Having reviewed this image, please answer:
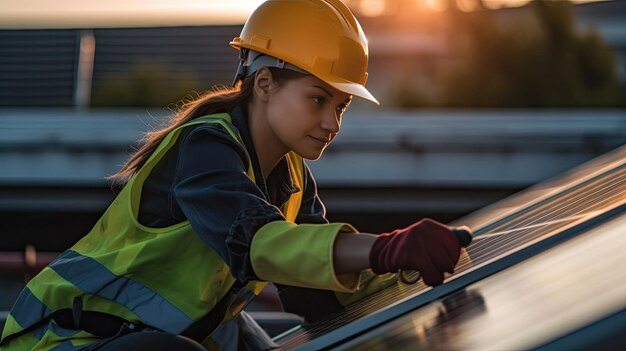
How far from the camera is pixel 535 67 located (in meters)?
40.2

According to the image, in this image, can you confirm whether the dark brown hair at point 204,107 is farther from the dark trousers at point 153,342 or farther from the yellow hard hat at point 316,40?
the dark trousers at point 153,342

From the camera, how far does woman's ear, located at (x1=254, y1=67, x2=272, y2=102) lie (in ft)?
9.46

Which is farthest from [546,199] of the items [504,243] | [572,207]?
[504,243]

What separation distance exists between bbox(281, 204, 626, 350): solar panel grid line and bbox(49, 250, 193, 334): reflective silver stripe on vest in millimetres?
314

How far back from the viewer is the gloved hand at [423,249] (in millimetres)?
2176

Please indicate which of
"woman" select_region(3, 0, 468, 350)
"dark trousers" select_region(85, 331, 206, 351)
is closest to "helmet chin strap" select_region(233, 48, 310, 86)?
"woman" select_region(3, 0, 468, 350)

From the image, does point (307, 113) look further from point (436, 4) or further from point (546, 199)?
point (436, 4)

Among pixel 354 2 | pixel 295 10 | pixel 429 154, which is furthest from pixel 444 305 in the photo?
pixel 354 2

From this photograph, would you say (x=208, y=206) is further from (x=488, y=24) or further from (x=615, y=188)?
(x=488, y=24)

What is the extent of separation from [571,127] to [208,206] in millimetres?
18141

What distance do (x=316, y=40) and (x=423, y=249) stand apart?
2.90 feet

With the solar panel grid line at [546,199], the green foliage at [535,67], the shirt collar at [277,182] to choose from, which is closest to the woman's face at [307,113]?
the shirt collar at [277,182]

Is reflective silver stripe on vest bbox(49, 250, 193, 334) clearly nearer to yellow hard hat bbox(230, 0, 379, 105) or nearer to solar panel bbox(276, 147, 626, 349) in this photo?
solar panel bbox(276, 147, 626, 349)

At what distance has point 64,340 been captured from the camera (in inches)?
109
